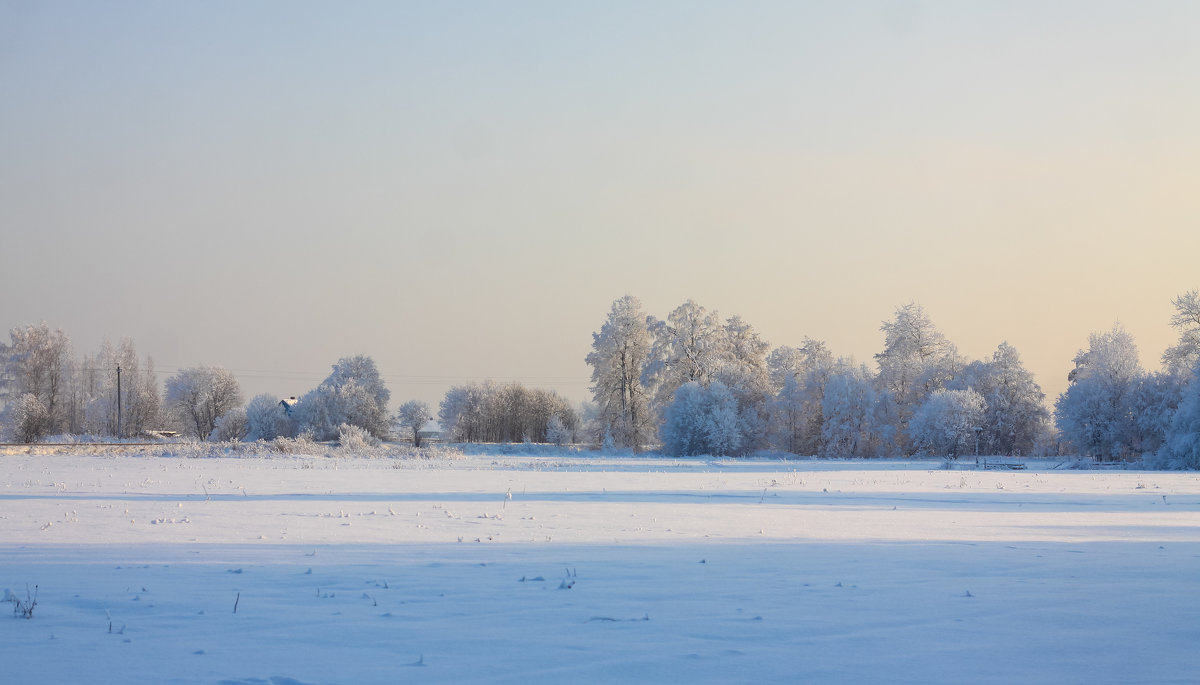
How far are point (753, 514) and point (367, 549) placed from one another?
7057 mm

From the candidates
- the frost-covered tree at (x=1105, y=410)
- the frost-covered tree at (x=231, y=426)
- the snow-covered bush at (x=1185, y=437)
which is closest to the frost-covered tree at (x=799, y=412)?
the frost-covered tree at (x=1105, y=410)

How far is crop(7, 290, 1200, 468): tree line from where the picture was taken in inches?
2093

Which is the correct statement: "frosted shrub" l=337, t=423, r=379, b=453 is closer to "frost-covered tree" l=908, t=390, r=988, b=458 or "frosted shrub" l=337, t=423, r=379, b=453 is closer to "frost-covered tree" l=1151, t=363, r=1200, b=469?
"frost-covered tree" l=908, t=390, r=988, b=458

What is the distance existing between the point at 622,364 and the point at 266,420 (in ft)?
92.2

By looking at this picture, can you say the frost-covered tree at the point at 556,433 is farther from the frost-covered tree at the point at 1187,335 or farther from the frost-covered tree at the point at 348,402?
the frost-covered tree at the point at 1187,335

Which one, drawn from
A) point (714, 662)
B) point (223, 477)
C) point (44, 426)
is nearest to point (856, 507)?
point (714, 662)

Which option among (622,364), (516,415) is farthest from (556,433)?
(622,364)

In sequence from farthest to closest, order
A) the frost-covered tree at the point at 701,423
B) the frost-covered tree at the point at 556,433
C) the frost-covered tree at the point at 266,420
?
the frost-covered tree at the point at 556,433
the frost-covered tree at the point at 266,420
the frost-covered tree at the point at 701,423

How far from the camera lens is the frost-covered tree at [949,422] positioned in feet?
187

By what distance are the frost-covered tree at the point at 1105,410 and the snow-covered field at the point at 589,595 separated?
145ft

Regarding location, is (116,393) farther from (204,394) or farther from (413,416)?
(413,416)

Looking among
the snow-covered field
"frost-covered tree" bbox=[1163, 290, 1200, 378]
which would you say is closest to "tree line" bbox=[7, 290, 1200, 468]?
"frost-covered tree" bbox=[1163, 290, 1200, 378]

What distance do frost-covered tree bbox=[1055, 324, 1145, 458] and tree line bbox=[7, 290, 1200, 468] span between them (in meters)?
0.09

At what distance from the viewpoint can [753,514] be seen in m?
14.4
